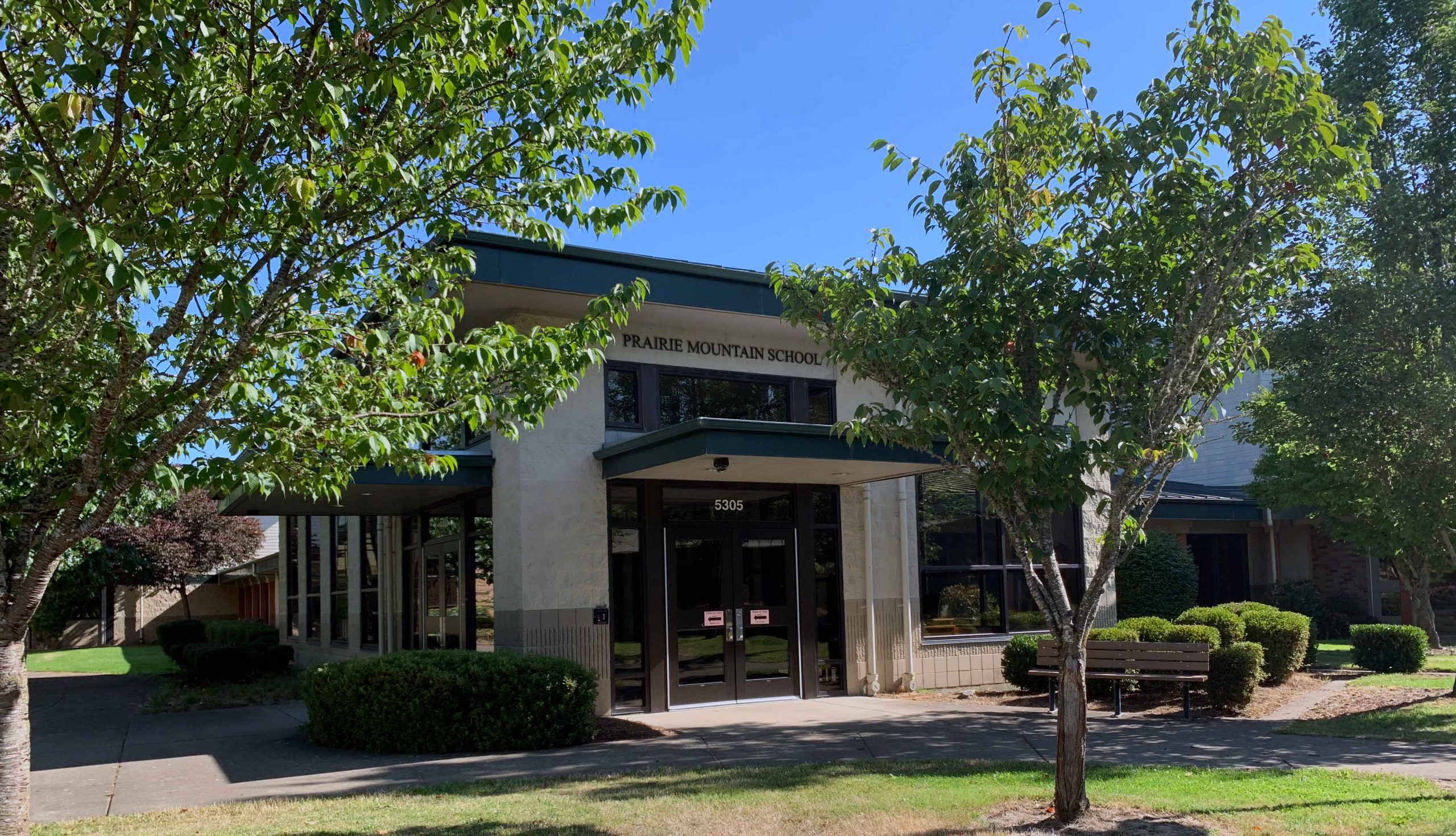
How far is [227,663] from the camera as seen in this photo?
65.5 feet

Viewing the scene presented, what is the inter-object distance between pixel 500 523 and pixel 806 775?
19.8 feet

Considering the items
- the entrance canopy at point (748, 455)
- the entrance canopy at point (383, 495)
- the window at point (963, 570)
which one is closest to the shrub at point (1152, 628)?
the window at point (963, 570)

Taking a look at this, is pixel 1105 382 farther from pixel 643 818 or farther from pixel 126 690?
pixel 126 690

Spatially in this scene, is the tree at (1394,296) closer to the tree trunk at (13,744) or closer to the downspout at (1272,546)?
the tree trunk at (13,744)

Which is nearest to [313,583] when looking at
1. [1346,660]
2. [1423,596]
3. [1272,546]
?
[1346,660]

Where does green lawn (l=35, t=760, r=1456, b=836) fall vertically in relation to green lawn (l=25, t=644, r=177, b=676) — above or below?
above

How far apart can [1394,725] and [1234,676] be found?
1.89 meters

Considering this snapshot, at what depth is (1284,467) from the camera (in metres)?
23.3

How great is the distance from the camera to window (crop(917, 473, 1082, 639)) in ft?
54.7

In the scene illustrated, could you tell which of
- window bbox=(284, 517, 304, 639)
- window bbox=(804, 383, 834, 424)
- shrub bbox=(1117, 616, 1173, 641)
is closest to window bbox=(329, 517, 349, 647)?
window bbox=(284, 517, 304, 639)

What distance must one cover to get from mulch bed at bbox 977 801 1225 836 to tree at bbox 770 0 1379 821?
151 millimetres

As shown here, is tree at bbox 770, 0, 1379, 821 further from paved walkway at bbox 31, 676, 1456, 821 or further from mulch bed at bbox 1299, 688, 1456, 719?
mulch bed at bbox 1299, 688, 1456, 719

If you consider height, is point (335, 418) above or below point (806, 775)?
above

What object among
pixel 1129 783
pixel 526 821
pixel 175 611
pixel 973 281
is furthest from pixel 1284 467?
pixel 175 611
